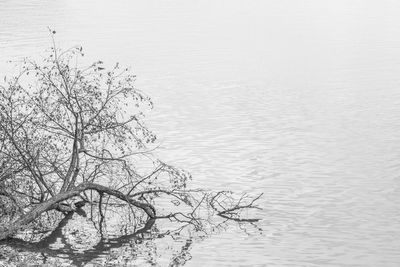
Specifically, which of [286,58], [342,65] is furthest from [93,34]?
[342,65]

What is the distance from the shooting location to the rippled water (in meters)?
31.3

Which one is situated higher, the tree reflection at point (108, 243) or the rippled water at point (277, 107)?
the rippled water at point (277, 107)

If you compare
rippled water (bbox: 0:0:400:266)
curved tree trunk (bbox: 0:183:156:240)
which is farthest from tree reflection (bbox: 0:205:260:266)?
rippled water (bbox: 0:0:400:266)

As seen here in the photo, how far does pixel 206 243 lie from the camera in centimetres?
3011

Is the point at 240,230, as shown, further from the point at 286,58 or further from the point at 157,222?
the point at 286,58

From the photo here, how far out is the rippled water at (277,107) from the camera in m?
31.3

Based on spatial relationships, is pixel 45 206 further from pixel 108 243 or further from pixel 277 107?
pixel 277 107

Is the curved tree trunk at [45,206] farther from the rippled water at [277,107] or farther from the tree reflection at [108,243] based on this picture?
the rippled water at [277,107]

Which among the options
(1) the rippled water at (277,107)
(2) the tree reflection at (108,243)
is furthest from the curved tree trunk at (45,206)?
(1) the rippled water at (277,107)

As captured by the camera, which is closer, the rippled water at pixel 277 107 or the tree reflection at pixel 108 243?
the tree reflection at pixel 108 243

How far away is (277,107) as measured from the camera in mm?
55000

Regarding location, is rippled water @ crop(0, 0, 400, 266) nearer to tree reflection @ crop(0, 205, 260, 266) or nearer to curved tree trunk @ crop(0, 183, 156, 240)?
tree reflection @ crop(0, 205, 260, 266)

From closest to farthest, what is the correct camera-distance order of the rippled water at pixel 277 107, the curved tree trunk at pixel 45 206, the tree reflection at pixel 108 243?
the curved tree trunk at pixel 45 206
the tree reflection at pixel 108 243
the rippled water at pixel 277 107

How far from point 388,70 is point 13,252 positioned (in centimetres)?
4253
